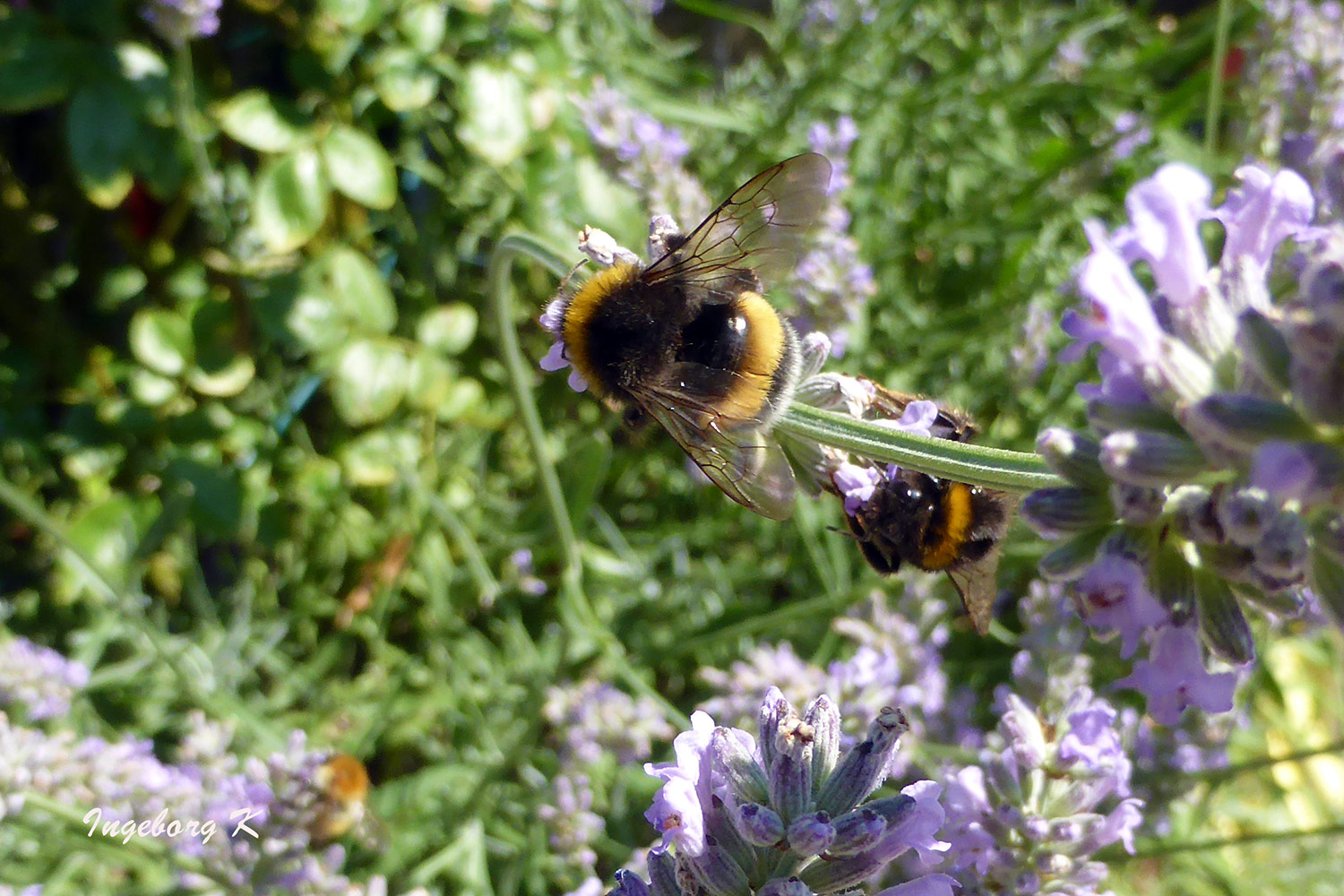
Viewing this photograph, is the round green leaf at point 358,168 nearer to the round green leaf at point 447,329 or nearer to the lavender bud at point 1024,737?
the round green leaf at point 447,329

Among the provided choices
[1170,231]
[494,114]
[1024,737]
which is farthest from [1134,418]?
[494,114]

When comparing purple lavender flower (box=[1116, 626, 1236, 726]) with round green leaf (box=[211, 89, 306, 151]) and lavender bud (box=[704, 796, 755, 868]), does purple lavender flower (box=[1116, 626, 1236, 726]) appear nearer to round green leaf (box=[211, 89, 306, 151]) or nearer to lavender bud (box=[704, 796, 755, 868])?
lavender bud (box=[704, 796, 755, 868])

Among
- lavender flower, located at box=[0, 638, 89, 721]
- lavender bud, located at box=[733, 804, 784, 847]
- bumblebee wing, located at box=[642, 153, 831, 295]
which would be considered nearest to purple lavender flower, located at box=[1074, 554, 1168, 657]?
lavender bud, located at box=[733, 804, 784, 847]

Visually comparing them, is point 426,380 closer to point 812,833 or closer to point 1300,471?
point 812,833

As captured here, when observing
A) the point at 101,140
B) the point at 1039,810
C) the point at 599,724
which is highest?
the point at 1039,810

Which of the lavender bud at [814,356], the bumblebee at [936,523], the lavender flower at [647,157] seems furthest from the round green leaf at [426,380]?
the bumblebee at [936,523]

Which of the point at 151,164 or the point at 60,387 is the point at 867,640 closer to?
the point at 151,164
